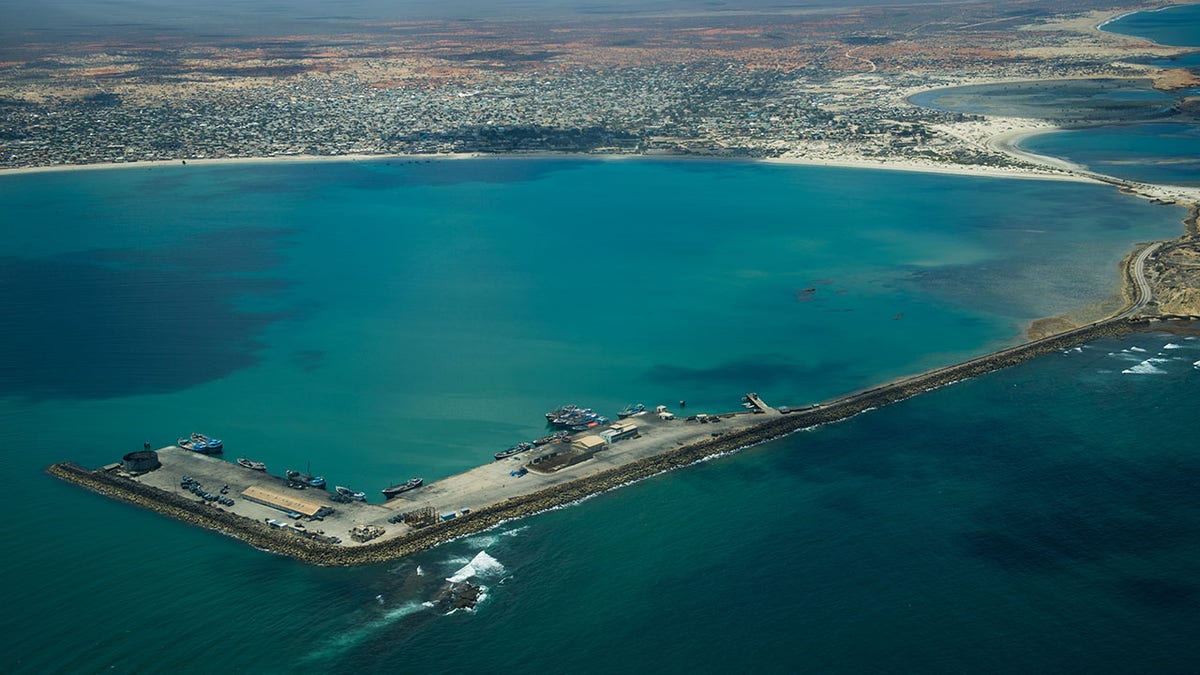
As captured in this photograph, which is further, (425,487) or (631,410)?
(631,410)

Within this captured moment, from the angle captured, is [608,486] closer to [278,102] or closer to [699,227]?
[699,227]

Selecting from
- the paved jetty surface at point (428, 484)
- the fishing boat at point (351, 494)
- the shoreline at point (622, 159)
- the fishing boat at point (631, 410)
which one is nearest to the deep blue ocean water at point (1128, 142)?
the shoreline at point (622, 159)

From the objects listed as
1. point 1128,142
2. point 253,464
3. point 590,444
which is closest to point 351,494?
point 253,464

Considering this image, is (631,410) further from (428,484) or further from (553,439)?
(428,484)

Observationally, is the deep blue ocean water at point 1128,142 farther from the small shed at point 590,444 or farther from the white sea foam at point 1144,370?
the small shed at point 590,444

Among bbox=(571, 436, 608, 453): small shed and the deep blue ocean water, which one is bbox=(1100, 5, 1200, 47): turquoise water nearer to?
the deep blue ocean water
